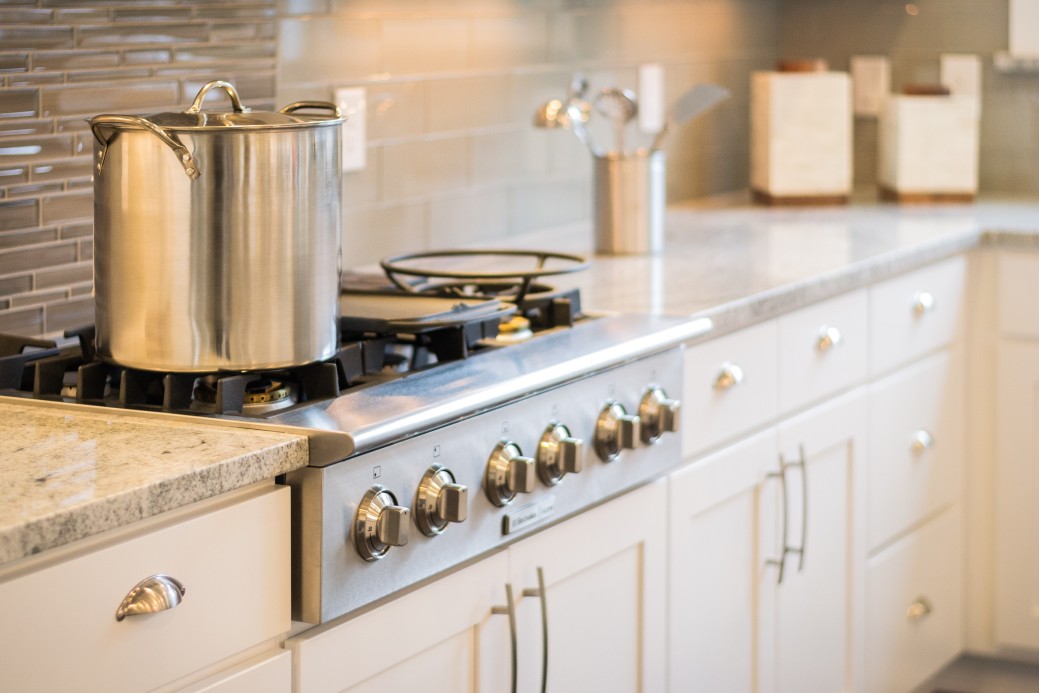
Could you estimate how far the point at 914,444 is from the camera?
2.56 m

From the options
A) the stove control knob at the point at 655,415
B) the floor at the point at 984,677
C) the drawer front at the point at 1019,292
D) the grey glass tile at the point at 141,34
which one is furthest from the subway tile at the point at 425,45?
the floor at the point at 984,677

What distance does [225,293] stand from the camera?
1.29 m

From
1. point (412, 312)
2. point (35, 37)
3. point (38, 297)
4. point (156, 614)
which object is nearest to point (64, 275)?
point (38, 297)

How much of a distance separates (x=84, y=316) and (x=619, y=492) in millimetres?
696

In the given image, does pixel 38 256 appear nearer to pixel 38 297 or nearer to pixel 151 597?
pixel 38 297

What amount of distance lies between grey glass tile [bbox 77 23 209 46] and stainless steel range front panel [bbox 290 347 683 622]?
70 cm

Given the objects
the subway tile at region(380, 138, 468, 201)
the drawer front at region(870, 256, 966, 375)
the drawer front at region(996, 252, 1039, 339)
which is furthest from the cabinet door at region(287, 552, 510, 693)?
the drawer front at region(996, 252, 1039, 339)

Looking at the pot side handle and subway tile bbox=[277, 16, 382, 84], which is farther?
subway tile bbox=[277, 16, 382, 84]

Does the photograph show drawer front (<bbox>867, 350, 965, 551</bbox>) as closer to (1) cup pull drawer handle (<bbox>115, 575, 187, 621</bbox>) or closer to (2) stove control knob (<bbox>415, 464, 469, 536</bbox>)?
(2) stove control knob (<bbox>415, 464, 469, 536</bbox>)

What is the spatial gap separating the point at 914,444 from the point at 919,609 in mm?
338

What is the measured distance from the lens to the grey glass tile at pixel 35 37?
1.58 metres

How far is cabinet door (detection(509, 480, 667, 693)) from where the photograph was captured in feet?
5.08

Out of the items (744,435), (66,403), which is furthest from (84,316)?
(744,435)

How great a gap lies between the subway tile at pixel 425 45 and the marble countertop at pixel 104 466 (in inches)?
44.3
